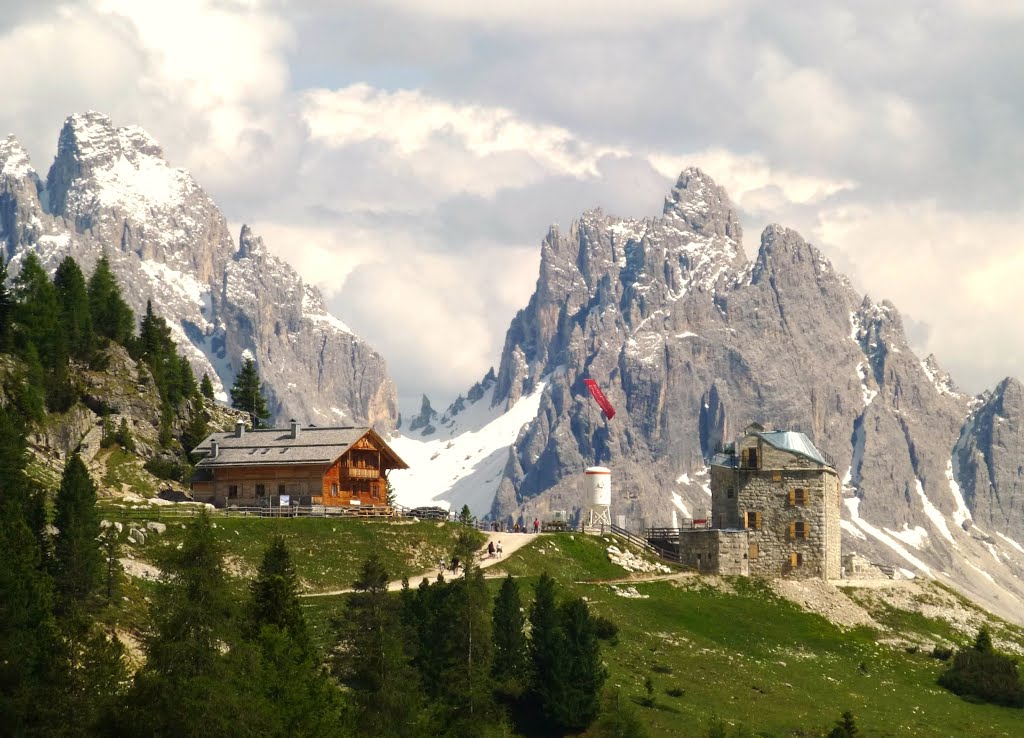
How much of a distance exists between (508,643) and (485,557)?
2417cm

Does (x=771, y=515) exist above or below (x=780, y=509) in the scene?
below

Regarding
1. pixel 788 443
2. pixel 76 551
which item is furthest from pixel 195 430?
pixel 76 551

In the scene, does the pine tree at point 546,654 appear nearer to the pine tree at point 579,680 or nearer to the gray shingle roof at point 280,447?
the pine tree at point 579,680

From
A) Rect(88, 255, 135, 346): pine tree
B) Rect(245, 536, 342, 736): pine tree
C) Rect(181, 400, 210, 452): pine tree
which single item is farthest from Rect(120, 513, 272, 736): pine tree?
Rect(88, 255, 135, 346): pine tree

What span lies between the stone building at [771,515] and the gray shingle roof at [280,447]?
25222mm

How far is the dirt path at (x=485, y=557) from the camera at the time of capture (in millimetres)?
98469

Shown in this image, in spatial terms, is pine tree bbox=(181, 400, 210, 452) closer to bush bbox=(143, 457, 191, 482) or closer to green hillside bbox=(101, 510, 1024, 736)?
bush bbox=(143, 457, 191, 482)

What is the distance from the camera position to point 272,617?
2832 inches

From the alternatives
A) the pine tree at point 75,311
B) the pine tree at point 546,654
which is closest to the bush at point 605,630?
the pine tree at point 546,654

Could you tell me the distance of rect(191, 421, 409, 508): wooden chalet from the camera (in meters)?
118

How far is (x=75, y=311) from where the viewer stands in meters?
137

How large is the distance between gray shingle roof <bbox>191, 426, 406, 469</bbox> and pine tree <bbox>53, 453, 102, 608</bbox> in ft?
124

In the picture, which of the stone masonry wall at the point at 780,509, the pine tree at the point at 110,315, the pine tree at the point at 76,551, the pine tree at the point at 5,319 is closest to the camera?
the pine tree at the point at 76,551

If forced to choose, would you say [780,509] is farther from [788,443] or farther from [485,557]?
[485,557]
